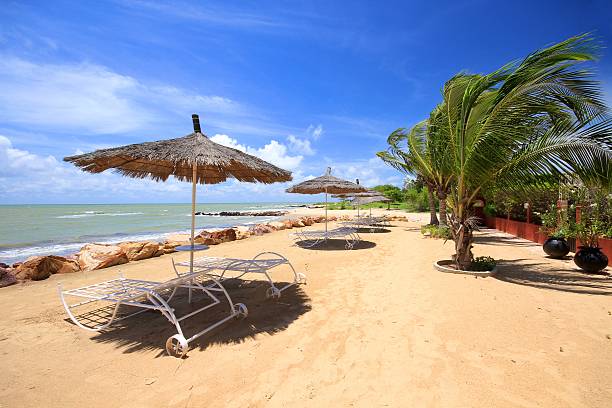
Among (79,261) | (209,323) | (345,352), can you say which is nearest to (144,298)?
(209,323)

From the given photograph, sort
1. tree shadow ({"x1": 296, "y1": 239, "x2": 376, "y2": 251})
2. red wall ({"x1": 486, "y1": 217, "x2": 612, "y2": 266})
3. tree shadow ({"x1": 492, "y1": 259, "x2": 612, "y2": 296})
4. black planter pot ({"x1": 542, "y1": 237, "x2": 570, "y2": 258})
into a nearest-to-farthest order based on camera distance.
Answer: tree shadow ({"x1": 492, "y1": 259, "x2": 612, "y2": 296}) → red wall ({"x1": 486, "y1": 217, "x2": 612, "y2": 266}) → black planter pot ({"x1": 542, "y1": 237, "x2": 570, "y2": 258}) → tree shadow ({"x1": 296, "y1": 239, "x2": 376, "y2": 251})

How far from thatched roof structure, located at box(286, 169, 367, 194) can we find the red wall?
5854 mm

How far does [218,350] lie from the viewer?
318 centimetres

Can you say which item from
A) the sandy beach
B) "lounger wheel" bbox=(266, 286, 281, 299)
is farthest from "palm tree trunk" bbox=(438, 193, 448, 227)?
"lounger wheel" bbox=(266, 286, 281, 299)

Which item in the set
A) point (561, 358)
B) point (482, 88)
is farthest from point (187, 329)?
point (482, 88)

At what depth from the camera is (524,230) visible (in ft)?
37.0

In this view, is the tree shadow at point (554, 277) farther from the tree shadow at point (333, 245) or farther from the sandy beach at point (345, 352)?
the tree shadow at point (333, 245)

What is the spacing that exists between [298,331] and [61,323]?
2931 millimetres

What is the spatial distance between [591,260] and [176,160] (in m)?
7.41

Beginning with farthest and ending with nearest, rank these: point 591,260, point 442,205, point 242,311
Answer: point 442,205, point 591,260, point 242,311

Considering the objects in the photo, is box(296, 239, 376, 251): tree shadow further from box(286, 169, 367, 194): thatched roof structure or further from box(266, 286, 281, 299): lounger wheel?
box(266, 286, 281, 299): lounger wheel

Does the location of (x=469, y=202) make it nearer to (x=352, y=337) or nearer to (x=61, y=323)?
(x=352, y=337)

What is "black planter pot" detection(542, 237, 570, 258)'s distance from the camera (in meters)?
7.41

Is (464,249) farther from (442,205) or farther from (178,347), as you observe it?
(442,205)
